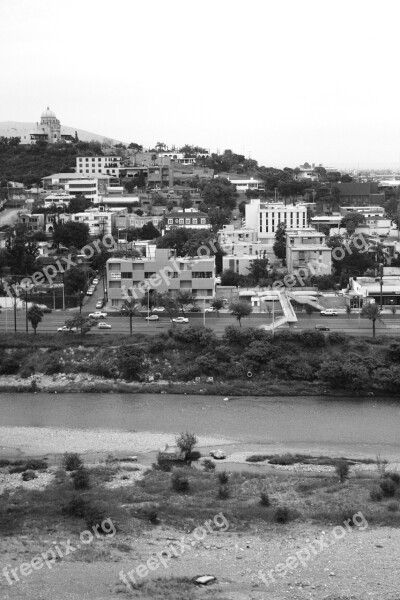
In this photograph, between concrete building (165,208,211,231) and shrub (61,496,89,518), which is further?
concrete building (165,208,211,231)

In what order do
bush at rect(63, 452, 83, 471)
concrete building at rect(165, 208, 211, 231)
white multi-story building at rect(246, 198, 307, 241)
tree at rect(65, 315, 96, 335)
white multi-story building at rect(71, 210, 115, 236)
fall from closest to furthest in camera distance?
bush at rect(63, 452, 83, 471)
tree at rect(65, 315, 96, 335)
white multi-story building at rect(71, 210, 115, 236)
concrete building at rect(165, 208, 211, 231)
white multi-story building at rect(246, 198, 307, 241)

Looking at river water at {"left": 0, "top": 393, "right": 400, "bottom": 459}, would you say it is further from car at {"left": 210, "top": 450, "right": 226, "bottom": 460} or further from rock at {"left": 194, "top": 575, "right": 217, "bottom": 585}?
rock at {"left": 194, "top": 575, "right": 217, "bottom": 585}

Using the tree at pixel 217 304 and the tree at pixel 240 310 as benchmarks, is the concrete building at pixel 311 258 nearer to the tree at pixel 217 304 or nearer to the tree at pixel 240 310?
the tree at pixel 217 304

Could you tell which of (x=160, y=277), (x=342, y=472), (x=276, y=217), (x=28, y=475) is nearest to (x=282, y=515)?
(x=342, y=472)

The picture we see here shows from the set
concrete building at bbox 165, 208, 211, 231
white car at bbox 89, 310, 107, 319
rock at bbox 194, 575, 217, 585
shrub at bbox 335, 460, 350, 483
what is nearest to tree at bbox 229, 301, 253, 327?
white car at bbox 89, 310, 107, 319

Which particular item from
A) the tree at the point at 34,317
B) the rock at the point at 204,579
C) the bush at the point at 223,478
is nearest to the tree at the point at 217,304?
the tree at the point at 34,317

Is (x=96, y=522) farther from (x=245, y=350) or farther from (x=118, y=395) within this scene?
(x=245, y=350)
